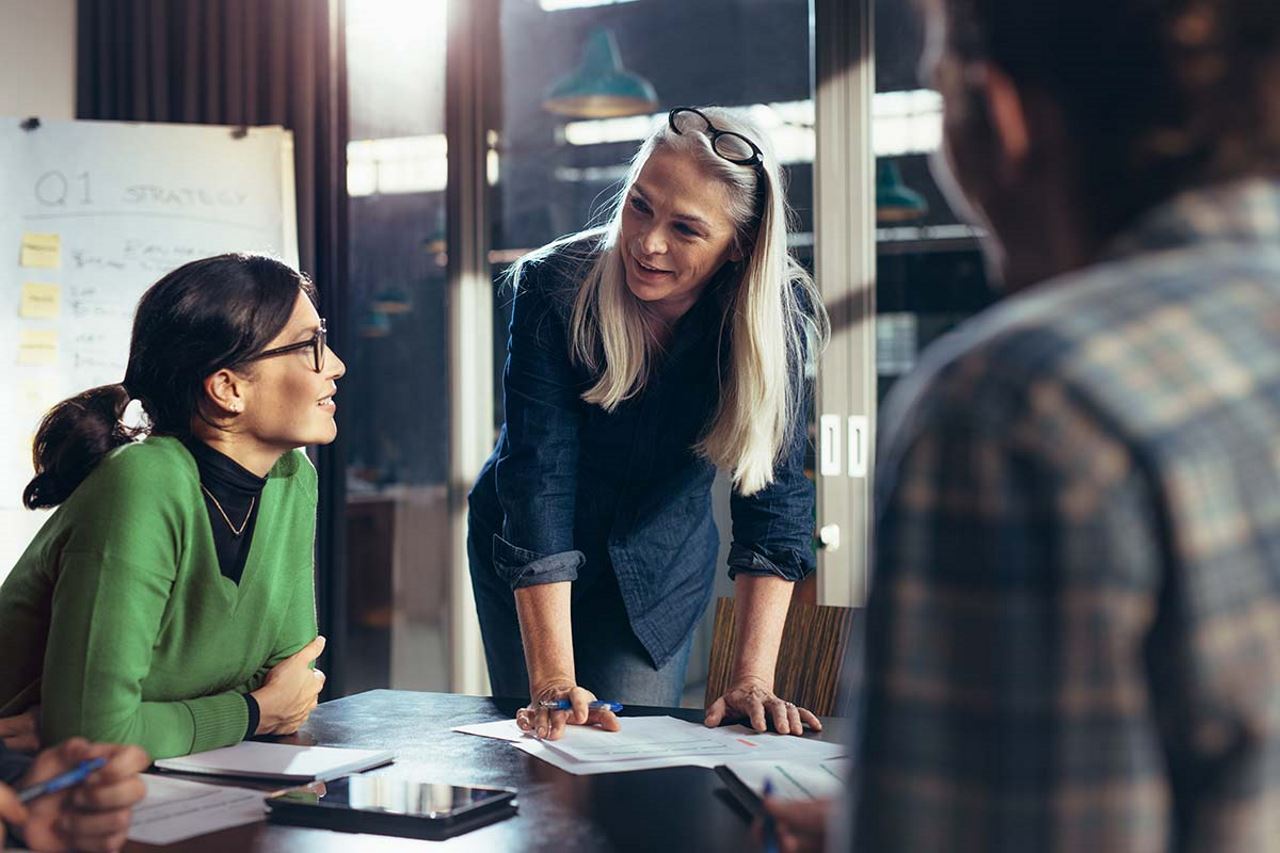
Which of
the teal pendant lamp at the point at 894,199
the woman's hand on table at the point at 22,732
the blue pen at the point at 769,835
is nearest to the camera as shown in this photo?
the blue pen at the point at 769,835

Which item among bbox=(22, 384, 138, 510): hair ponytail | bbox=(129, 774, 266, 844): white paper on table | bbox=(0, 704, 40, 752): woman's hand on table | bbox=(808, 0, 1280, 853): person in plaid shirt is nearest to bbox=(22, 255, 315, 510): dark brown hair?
bbox=(22, 384, 138, 510): hair ponytail

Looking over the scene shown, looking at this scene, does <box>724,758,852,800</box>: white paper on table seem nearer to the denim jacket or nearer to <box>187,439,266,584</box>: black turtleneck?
the denim jacket

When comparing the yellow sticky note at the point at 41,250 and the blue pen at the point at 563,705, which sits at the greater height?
the yellow sticky note at the point at 41,250

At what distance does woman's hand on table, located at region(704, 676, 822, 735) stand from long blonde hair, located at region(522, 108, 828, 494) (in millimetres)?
347

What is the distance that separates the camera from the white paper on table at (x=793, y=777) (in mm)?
1301

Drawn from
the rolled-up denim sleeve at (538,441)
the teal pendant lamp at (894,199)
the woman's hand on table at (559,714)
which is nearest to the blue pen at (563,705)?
the woman's hand on table at (559,714)

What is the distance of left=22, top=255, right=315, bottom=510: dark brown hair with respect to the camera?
1.74m

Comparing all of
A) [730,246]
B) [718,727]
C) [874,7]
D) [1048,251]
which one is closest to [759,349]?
[730,246]

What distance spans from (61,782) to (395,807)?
0.29 metres

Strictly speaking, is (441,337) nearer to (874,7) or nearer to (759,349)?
(874,7)

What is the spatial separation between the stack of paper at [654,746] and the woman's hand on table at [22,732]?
500mm

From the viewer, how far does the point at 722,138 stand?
1.95 meters

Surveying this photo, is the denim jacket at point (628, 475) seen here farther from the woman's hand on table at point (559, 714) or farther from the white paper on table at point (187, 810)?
the white paper on table at point (187, 810)

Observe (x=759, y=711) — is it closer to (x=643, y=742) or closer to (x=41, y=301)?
(x=643, y=742)
